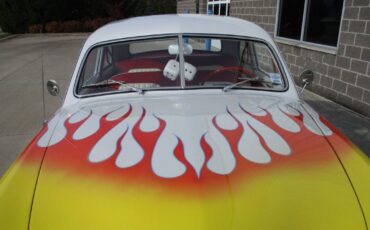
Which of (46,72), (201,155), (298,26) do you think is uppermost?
(298,26)

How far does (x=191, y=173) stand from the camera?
5.21 feet

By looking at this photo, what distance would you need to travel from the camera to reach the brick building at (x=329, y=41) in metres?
5.64

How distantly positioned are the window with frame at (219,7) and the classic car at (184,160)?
1063 centimetres

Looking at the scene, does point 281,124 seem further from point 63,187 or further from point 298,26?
point 298,26

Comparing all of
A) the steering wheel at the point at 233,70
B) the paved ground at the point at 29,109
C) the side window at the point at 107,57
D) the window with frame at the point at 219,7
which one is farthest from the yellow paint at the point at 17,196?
the window with frame at the point at 219,7

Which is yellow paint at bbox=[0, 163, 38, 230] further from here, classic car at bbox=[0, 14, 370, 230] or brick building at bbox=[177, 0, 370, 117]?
brick building at bbox=[177, 0, 370, 117]

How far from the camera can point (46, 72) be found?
33.0ft

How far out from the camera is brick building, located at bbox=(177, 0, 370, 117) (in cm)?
564

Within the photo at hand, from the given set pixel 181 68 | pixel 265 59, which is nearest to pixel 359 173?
A: pixel 181 68

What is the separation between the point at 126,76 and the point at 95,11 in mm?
25965

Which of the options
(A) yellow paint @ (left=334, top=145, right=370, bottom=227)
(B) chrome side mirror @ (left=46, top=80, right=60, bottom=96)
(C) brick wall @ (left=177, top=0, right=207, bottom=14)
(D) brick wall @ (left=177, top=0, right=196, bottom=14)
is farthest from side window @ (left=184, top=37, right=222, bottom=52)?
(D) brick wall @ (left=177, top=0, right=196, bottom=14)

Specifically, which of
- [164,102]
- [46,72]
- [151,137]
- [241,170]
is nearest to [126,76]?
[164,102]

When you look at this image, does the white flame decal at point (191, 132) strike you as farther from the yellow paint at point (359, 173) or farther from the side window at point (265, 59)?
the side window at point (265, 59)

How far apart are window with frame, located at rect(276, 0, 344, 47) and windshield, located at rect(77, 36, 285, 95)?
4.06 metres
